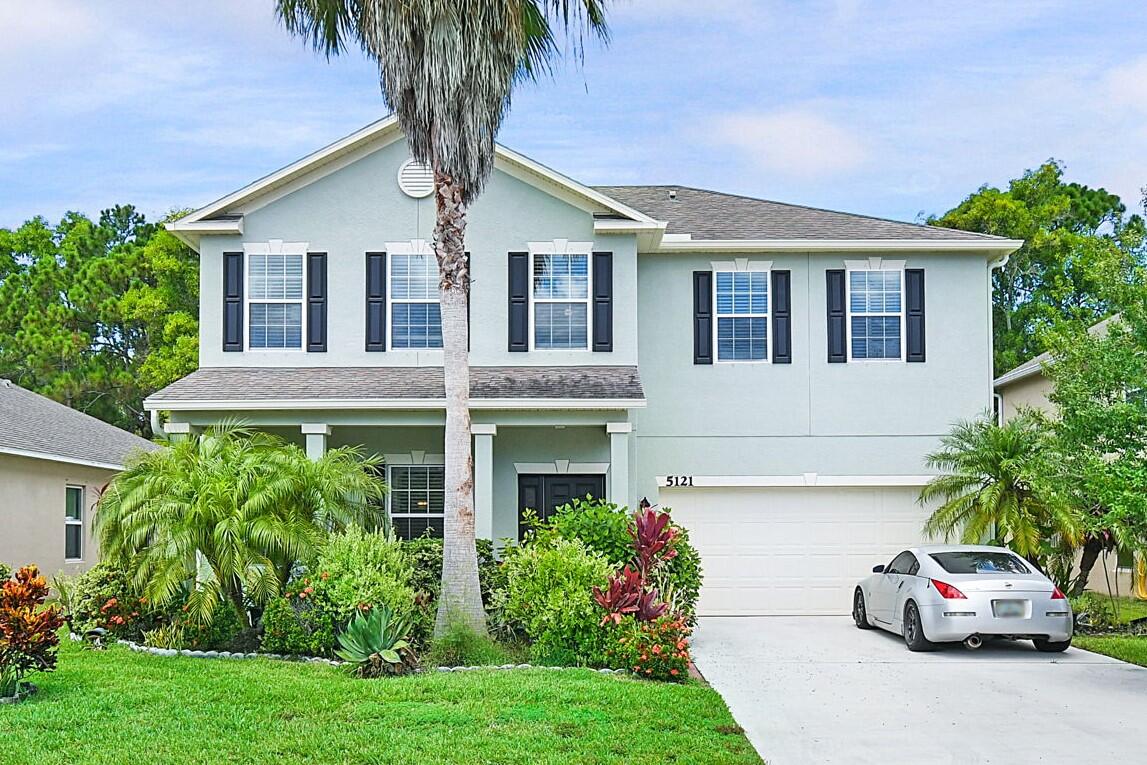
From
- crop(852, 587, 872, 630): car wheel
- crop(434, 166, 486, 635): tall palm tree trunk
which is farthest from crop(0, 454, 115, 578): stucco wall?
crop(852, 587, 872, 630): car wheel

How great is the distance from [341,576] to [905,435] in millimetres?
10309

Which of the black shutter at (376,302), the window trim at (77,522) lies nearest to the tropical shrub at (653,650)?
the black shutter at (376,302)

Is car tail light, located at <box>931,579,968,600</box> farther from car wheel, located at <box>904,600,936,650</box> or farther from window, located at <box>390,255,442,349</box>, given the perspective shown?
window, located at <box>390,255,442,349</box>

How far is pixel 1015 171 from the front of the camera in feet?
123

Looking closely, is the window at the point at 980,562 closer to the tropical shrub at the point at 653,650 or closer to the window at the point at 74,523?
the tropical shrub at the point at 653,650

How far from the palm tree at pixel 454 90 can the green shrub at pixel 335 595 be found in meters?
0.71

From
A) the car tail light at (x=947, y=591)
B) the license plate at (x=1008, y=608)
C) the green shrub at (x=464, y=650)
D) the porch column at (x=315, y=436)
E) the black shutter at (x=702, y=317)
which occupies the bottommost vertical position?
the green shrub at (x=464, y=650)

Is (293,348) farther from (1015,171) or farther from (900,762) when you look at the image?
(1015,171)

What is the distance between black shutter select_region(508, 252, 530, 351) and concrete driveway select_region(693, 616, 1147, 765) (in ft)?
17.4

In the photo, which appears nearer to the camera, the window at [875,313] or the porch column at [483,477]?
the porch column at [483,477]

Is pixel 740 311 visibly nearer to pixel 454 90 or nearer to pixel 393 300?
pixel 393 300

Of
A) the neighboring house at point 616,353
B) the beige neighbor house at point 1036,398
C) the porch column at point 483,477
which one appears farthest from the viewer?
the beige neighbor house at point 1036,398

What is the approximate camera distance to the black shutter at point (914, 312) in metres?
20.7

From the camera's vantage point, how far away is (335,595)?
1409cm
